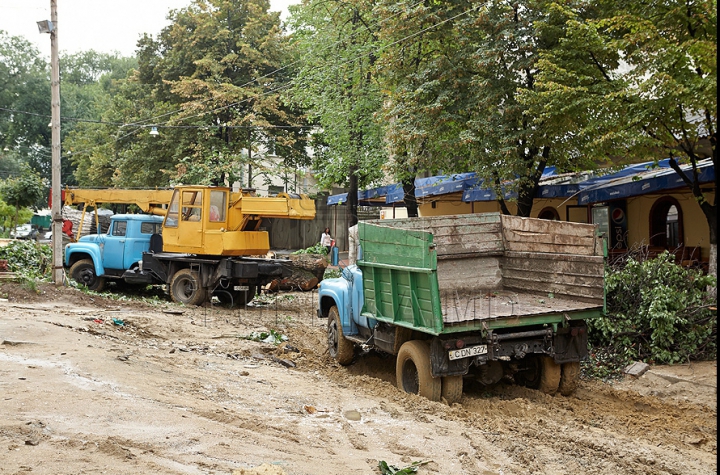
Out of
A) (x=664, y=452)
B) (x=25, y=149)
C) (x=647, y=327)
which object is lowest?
(x=664, y=452)

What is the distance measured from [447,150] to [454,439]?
10.2 metres

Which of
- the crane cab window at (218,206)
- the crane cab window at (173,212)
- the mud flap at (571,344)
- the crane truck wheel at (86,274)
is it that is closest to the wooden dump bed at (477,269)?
the mud flap at (571,344)

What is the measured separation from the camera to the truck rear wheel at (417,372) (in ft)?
24.7

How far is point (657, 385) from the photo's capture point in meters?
8.67

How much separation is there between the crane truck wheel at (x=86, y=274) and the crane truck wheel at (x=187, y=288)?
9.90 feet

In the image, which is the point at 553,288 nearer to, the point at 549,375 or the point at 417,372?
the point at 549,375

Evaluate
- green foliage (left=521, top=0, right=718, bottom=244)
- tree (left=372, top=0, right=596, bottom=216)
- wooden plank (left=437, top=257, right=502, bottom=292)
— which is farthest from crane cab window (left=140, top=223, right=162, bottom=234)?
wooden plank (left=437, top=257, right=502, bottom=292)

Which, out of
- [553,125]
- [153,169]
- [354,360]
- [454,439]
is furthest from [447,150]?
[153,169]

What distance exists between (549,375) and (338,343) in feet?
10.6

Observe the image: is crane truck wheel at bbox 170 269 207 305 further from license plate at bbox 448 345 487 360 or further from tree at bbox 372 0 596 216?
license plate at bbox 448 345 487 360

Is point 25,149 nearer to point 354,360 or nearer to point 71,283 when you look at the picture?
point 71,283

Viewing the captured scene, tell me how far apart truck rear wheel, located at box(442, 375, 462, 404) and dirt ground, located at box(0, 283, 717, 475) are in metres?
0.14

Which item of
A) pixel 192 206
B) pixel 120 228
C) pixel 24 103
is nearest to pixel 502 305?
pixel 192 206

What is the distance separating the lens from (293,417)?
6891 millimetres
